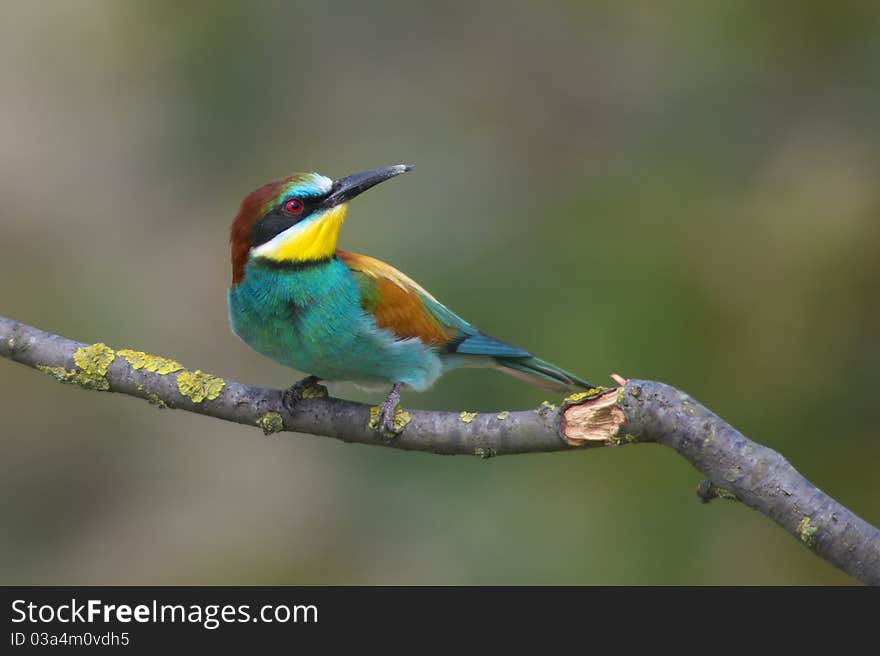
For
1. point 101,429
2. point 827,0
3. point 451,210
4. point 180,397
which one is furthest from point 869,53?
point 101,429

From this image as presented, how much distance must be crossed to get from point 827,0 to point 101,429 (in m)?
4.05

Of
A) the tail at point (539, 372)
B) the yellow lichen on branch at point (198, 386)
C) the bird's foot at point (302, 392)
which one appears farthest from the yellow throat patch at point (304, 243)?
the tail at point (539, 372)

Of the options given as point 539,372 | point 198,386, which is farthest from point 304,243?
point 539,372

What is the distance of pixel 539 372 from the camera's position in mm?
3439

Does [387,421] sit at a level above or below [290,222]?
below

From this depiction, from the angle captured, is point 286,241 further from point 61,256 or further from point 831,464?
point 61,256

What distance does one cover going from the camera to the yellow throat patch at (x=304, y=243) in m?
3.07

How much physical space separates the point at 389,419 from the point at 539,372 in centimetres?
91

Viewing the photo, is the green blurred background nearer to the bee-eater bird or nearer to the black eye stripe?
the bee-eater bird

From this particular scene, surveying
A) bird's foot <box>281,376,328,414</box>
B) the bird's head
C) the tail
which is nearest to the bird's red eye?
the bird's head

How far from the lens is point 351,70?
6324 millimetres

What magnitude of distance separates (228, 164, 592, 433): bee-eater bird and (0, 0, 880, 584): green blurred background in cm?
109

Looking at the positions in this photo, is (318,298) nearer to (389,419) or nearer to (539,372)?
(389,419)

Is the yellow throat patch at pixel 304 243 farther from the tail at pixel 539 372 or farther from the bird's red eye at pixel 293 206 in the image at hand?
the tail at pixel 539 372
